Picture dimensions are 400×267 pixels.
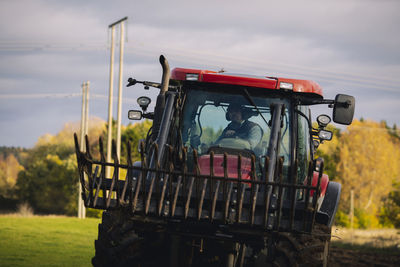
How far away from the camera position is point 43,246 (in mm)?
20406

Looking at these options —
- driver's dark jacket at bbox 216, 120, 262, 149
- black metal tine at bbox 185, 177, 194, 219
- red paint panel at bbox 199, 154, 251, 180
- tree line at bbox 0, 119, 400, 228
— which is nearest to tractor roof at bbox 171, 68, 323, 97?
driver's dark jacket at bbox 216, 120, 262, 149

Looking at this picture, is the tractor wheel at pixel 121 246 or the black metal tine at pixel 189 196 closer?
the black metal tine at pixel 189 196

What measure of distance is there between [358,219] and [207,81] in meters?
55.7

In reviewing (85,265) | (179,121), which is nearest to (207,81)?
(179,121)

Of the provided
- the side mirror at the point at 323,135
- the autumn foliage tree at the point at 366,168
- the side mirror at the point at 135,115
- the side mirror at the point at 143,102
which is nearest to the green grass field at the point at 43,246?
the side mirror at the point at 135,115

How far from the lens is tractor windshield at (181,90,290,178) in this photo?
747 cm

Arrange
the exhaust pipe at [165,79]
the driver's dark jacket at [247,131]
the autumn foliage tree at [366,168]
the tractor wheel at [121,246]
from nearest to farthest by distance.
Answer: the tractor wheel at [121,246], the driver's dark jacket at [247,131], the exhaust pipe at [165,79], the autumn foliage tree at [366,168]

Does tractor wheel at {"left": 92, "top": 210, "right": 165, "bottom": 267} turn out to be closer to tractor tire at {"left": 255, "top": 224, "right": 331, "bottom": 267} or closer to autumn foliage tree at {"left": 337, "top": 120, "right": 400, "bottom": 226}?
tractor tire at {"left": 255, "top": 224, "right": 331, "bottom": 267}

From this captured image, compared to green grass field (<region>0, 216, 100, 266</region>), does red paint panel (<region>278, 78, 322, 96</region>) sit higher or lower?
higher

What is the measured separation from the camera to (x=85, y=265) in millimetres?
14945

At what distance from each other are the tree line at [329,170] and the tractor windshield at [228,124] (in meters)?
46.4

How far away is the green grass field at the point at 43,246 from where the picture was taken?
15.9m

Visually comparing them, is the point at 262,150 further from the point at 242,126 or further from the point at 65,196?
the point at 65,196

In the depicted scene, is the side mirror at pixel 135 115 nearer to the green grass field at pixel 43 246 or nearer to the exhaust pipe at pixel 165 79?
the exhaust pipe at pixel 165 79
